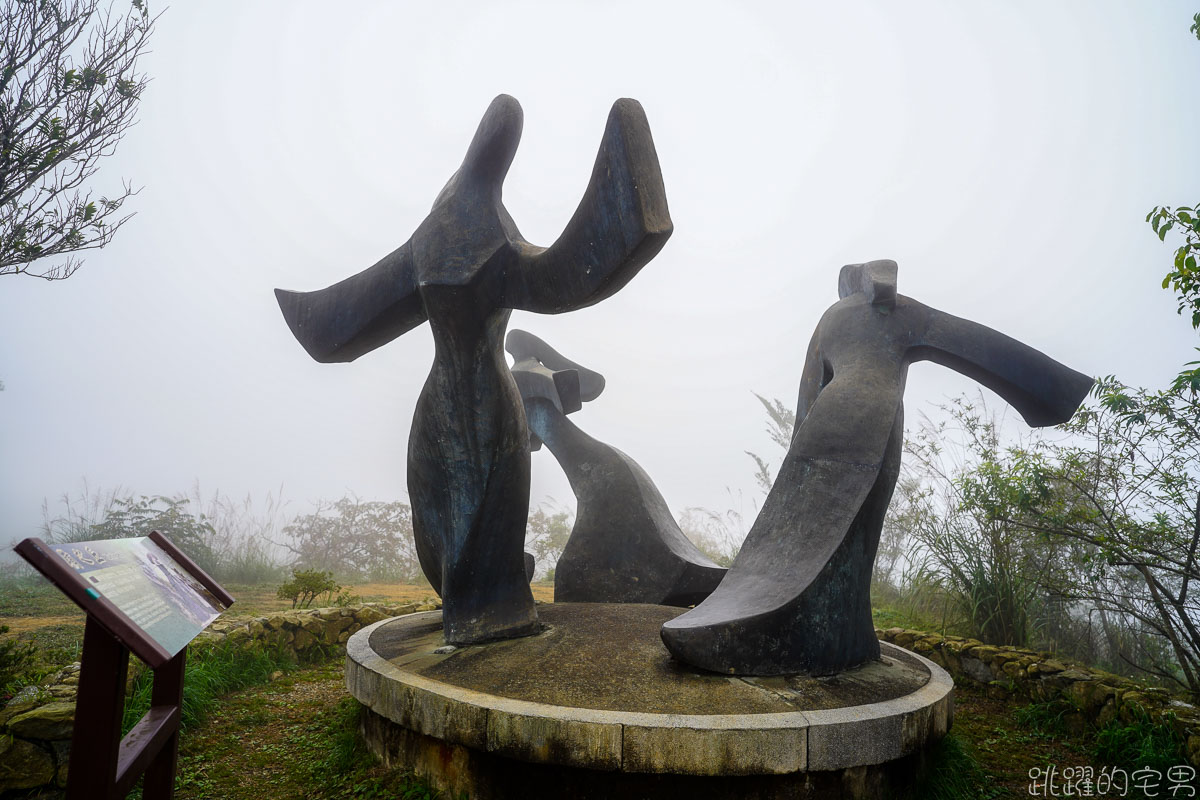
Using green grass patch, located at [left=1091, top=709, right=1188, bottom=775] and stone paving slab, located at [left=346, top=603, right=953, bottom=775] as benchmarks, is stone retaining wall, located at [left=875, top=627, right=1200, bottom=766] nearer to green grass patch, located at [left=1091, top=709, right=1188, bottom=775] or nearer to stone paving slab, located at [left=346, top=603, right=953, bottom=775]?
green grass patch, located at [left=1091, top=709, right=1188, bottom=775]

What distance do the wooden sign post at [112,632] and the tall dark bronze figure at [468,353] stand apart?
1697mm

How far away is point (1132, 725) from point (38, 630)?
7859 millimetres

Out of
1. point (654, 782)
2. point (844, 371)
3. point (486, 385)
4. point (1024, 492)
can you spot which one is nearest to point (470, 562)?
point (486, 385)

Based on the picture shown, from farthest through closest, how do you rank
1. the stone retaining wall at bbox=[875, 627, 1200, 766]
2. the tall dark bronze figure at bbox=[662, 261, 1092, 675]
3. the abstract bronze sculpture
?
1. the abstract bronze sculpture
2. the stone retaining wall at bbox=[875, 627, 1200, 766]
3. the tall dark bronze figure at bbox=[662, 261, 1092, 675]

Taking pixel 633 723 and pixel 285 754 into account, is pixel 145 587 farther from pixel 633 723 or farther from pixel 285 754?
pixel 285 754

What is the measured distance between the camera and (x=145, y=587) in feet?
6.62

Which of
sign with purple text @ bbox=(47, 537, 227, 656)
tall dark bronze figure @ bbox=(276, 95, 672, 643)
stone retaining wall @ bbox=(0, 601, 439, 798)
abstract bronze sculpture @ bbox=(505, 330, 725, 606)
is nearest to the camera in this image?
sign with purple text @ bbox=(47, 537, 227, 656)

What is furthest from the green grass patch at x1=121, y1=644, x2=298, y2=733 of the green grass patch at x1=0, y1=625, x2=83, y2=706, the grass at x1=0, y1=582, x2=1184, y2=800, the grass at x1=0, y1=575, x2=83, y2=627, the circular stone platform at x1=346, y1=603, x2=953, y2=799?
the grass at x1=0, y1=575, x2=83, y2=627

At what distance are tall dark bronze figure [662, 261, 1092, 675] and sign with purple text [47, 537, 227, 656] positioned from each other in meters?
1.94

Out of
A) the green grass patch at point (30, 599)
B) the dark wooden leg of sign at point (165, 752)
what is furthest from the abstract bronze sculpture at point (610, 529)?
the green grass patch at point (30, 599)

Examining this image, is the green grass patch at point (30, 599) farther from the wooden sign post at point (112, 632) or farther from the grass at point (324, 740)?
the wooden sign post at point (112, 632)

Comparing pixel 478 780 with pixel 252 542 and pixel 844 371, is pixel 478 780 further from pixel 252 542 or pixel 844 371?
pixel 252 542

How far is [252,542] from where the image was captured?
10.9 m

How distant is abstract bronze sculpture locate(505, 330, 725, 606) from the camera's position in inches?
214
